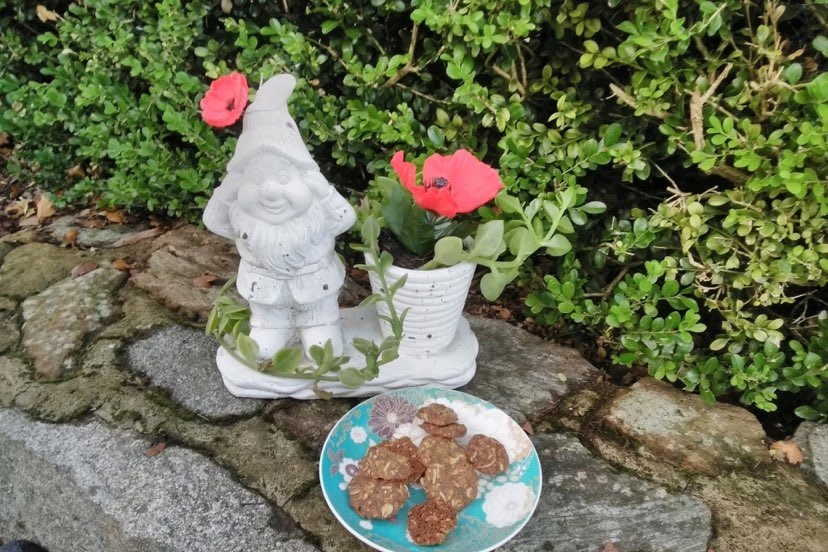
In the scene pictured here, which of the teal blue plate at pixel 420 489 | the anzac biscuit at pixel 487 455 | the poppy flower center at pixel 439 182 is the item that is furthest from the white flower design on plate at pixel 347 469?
the poppy flower center at pixel 439 182

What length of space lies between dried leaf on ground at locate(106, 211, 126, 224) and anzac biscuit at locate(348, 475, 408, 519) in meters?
1.51

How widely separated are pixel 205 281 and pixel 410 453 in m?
0.92

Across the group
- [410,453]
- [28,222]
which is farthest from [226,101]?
[28,222]

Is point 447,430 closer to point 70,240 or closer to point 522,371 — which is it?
point 522,371

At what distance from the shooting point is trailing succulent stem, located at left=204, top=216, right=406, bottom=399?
1487mm

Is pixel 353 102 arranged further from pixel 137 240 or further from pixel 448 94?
pixel 137 240

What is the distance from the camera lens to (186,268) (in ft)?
6.87

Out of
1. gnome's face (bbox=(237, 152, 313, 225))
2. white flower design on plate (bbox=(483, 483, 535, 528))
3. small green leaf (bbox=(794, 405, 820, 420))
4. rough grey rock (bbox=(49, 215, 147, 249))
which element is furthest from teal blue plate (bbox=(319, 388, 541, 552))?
rough grey rock (bbox=(49, 215, 147, 249))

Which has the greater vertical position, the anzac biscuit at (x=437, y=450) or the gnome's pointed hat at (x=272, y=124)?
the gnome's pointed hat at (x=272, y=124)

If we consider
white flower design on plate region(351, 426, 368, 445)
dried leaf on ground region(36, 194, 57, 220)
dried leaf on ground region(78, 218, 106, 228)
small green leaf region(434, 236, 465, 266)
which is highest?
small green leaf region(434, 236, 465, 266)

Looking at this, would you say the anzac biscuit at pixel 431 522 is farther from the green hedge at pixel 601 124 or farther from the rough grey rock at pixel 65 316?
the rough grey rock at pixel 65 316

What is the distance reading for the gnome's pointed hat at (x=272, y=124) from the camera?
1278mm

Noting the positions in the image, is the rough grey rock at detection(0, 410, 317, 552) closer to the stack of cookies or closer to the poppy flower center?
the stack of cookies

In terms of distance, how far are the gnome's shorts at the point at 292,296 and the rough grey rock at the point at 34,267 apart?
858mm
